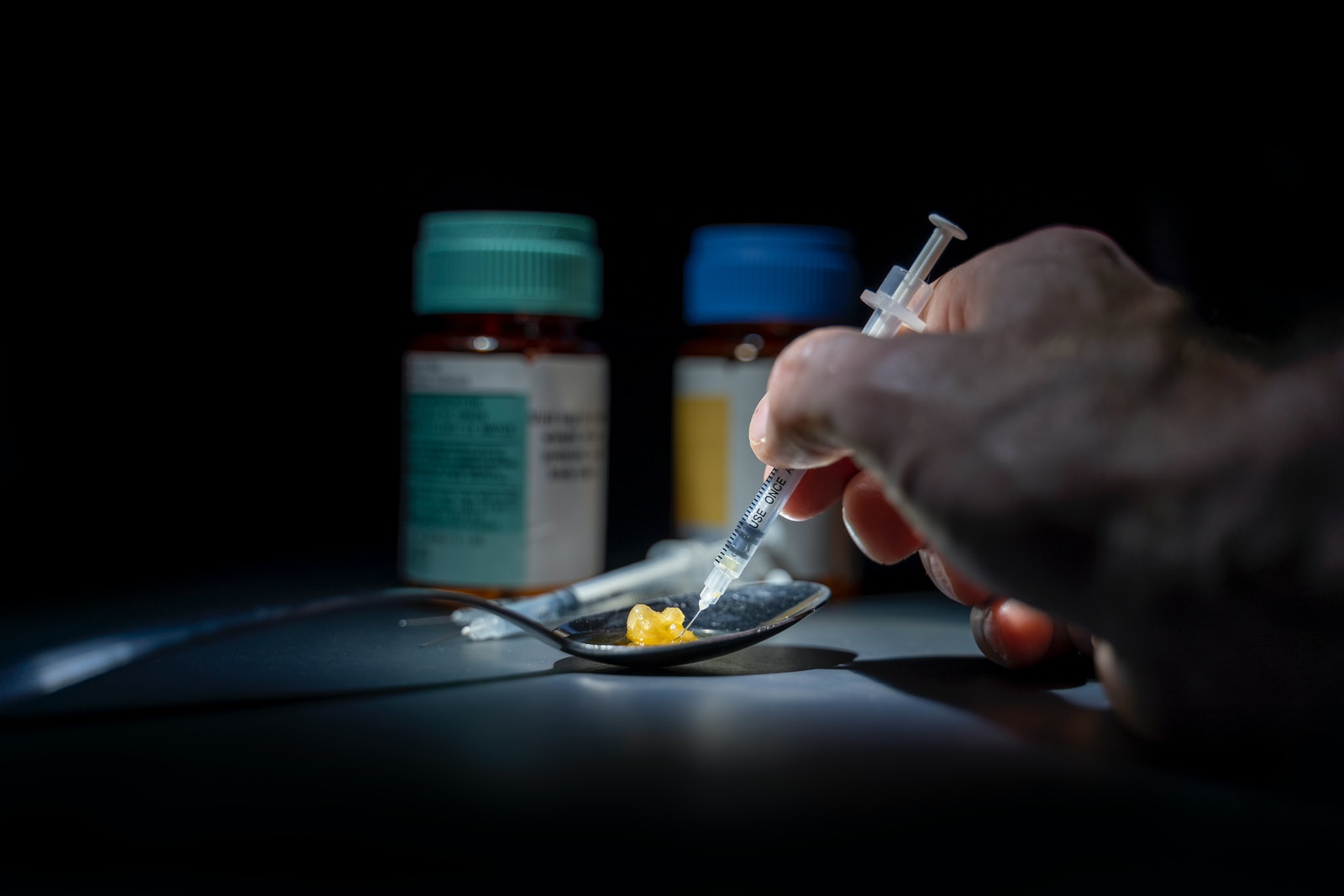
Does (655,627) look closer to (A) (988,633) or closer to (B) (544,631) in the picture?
(B) (544,631)

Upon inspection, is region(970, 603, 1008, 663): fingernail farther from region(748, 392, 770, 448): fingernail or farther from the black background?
the black background

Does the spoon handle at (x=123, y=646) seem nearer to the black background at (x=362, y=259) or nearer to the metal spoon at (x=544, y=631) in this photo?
the metal spoon at (x=544, y=631)

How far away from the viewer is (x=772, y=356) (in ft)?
3.15

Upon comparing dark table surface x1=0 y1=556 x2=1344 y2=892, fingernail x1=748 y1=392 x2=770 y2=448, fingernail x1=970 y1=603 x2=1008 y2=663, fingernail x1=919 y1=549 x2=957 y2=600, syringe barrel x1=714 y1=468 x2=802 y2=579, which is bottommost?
dark table surface x1=0 y1=556 x2=1344 y2=892

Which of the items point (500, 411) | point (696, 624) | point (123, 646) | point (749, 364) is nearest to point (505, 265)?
point (500, 411)

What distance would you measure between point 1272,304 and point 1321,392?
0.60 m

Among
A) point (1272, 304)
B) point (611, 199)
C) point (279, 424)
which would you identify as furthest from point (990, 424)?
point (279, 424)

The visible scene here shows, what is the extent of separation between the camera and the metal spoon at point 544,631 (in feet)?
1.70

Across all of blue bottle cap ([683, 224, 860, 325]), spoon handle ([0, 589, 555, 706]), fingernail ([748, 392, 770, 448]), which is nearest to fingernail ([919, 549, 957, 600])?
fingernail ([748, 392, 770, 448])

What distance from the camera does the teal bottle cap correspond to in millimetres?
891

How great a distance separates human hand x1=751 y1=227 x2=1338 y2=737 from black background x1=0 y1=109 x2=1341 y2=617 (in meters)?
0.51

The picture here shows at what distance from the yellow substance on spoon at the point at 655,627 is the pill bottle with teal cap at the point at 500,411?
0.64ft

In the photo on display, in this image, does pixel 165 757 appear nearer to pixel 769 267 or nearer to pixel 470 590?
pixel 470 590

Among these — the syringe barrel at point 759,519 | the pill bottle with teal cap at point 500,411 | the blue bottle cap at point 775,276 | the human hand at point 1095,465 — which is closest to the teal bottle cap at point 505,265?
the pill bottle with teal cap at point 500,411
